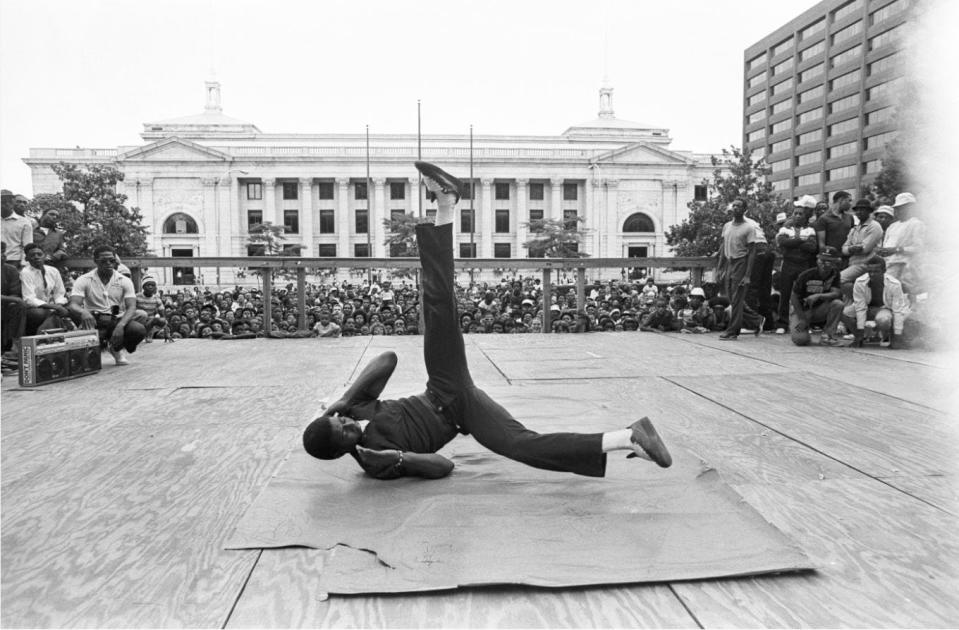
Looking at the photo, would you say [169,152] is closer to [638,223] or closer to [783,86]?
A: [638,223]

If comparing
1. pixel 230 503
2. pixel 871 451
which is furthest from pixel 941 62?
pixel 230 503

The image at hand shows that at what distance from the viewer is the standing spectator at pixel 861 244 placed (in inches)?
269

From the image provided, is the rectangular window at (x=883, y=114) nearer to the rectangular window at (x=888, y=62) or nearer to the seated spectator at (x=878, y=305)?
the rectangular window at (x=888, y=62)

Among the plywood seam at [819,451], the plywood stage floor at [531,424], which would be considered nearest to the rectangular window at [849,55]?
the plywood stage floor at [531,424]

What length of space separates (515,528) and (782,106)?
192 feet

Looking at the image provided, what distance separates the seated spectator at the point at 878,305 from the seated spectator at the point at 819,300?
0.18m

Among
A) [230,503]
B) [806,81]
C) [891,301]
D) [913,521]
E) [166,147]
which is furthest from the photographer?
[166,147]

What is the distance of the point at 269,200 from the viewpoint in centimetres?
5812

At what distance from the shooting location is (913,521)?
7.15 ft

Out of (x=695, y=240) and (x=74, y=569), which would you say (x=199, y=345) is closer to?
(x=74, y=569)

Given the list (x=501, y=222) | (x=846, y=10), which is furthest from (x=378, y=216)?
(x=846, y=10)

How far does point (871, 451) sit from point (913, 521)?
2.94 feet

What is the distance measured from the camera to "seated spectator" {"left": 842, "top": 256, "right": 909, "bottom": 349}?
648 cm

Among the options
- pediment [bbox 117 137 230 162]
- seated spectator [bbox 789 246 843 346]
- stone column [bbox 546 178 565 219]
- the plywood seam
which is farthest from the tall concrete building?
pediment [bbox 117 137 230 162]
